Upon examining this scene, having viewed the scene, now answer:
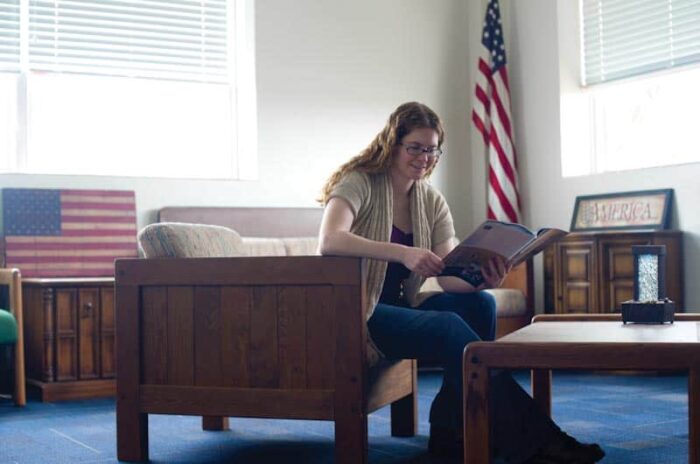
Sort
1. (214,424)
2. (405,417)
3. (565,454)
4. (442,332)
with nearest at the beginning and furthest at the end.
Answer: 1. (565,454)
2. (442,332)
3. (405,417)
4. (214,424)

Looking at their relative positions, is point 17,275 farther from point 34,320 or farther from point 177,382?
point 177,382

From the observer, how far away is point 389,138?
2.93m

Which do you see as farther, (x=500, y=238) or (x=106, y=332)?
(x=106, y=332)

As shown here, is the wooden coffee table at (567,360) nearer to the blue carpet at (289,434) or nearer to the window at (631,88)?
the blue carpet at (289,434)

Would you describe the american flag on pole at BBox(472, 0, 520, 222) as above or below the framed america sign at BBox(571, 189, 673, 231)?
above

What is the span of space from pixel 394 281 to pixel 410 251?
27cm

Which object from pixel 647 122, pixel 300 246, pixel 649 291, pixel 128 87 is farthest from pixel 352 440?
pixel 647 122

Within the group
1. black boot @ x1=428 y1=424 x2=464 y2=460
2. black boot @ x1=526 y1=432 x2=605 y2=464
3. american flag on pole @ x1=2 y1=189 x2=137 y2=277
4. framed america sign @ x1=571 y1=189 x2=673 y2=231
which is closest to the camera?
black boot @ x1=526 y1=432 x2=605 y2=464

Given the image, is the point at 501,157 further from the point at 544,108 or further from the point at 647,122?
the point at 647,122

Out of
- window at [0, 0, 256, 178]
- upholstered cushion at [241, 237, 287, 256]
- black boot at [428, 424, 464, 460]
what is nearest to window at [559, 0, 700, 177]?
upholstered cushion at [241, 237, 287, 256]

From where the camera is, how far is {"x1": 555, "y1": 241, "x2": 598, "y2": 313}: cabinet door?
5.07 metres

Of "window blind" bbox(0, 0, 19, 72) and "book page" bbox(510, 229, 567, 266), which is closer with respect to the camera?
"book page" bbox(510, 229, 567, 266)

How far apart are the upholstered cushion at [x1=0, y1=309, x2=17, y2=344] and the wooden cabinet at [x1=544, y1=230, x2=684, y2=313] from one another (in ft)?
9.14

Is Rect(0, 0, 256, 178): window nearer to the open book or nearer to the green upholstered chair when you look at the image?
the green upholstered chair
